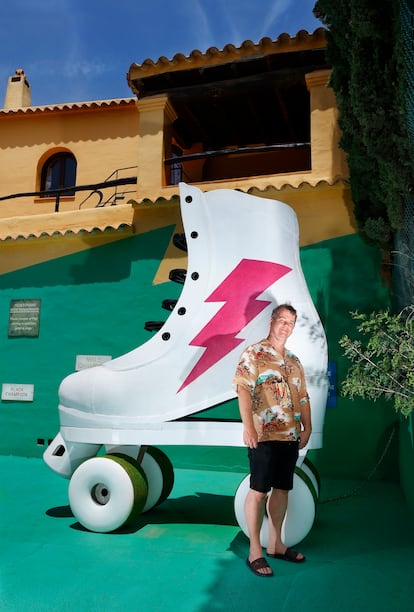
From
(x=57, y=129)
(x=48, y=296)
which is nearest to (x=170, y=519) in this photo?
(x=48, y=296)

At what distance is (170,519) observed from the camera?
3273mm

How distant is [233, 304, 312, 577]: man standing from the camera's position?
237 centimetres

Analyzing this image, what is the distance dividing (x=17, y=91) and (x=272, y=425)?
11.1 meters

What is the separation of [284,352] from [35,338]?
13.8 feet

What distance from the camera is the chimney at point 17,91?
1116 centimetres

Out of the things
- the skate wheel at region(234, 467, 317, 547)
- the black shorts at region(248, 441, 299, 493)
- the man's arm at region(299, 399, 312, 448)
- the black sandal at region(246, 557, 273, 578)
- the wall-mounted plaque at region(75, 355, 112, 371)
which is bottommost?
the black sandal at region(246, 557, 273, 578)

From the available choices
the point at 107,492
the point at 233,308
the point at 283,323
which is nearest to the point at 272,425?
the point at 283,323

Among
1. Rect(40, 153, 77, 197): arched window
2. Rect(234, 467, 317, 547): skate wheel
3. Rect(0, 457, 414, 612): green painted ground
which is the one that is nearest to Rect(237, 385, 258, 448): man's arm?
Rect(234, 467, 317, 547): skate wheel

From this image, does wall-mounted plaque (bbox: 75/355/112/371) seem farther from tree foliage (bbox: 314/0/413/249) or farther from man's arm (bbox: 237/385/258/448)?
man's arm (bbox: 237/385/258/448)

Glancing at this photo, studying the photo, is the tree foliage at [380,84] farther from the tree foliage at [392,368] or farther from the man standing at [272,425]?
the man standing at [272,425]

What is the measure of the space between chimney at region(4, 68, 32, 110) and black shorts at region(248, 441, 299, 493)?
1091cm

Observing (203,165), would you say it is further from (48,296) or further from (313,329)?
(313,329)

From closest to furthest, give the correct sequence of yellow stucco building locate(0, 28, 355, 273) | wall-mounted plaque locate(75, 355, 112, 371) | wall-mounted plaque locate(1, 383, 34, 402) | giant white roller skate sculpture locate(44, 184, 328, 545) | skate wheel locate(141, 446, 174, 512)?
giant white roller skate sculpture locate(44, 184, 328, 545) < skate wheel locate(141, 446, 174, 512) < yellow stucco building locate(0, 28, 355, 273) < wall-mounted plaque locate(75, 355, 112, 371) < wall-mounted plaque locate(1, 383, 34, 402)

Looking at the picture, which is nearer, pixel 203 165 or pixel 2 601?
pixel 2 601
